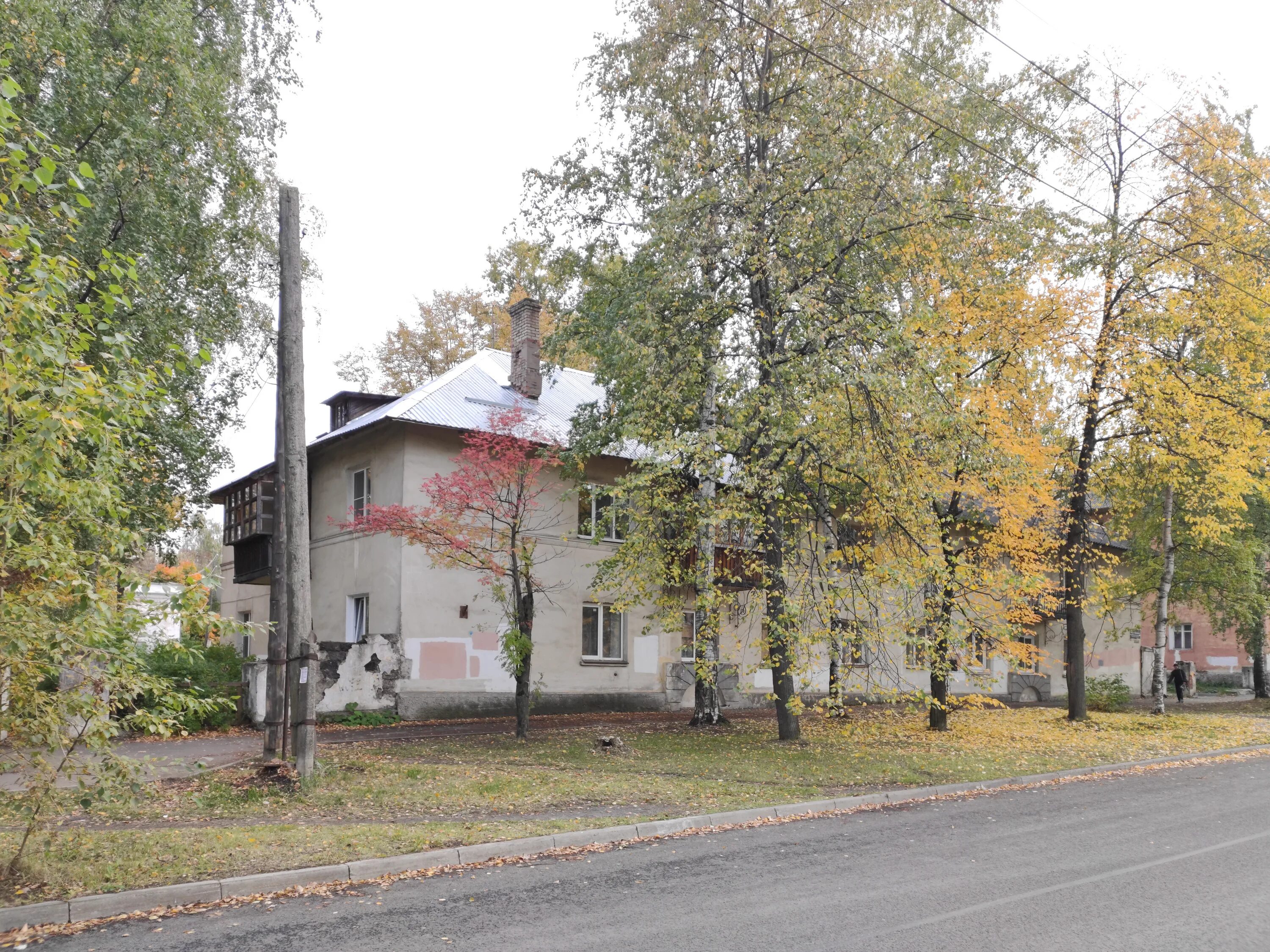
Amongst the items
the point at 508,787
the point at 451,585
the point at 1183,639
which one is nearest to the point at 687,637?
the point at 451,585

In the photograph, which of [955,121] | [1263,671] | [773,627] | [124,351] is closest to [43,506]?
[124,351]

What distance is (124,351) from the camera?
271 inches

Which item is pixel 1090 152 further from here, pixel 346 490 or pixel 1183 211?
pixel 346 490

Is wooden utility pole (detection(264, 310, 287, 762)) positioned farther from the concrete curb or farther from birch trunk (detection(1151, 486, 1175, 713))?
birch trunk (detection(1151, 486, 1175, 713))

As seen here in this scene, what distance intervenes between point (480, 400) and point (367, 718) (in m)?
8.49

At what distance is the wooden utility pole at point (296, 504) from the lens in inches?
447

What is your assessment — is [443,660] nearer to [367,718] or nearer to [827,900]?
[367,718]

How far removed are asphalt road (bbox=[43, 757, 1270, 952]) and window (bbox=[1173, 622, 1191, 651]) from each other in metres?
47.7

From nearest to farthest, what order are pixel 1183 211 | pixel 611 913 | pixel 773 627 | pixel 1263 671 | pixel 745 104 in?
pixel 611 913 < pixel 773 627 < pixel 745 104 < pixel 1183 211 < pixel 1263 671

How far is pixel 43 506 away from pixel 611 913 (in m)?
9.34

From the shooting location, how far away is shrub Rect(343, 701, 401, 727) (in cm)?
2036

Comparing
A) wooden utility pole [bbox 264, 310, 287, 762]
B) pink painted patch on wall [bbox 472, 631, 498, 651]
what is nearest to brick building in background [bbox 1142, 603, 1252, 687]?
pink painted patch on wall [bbox 472, 631, 498, 651]

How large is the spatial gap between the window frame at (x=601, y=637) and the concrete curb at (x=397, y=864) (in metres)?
13.6

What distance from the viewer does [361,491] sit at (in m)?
24.9
